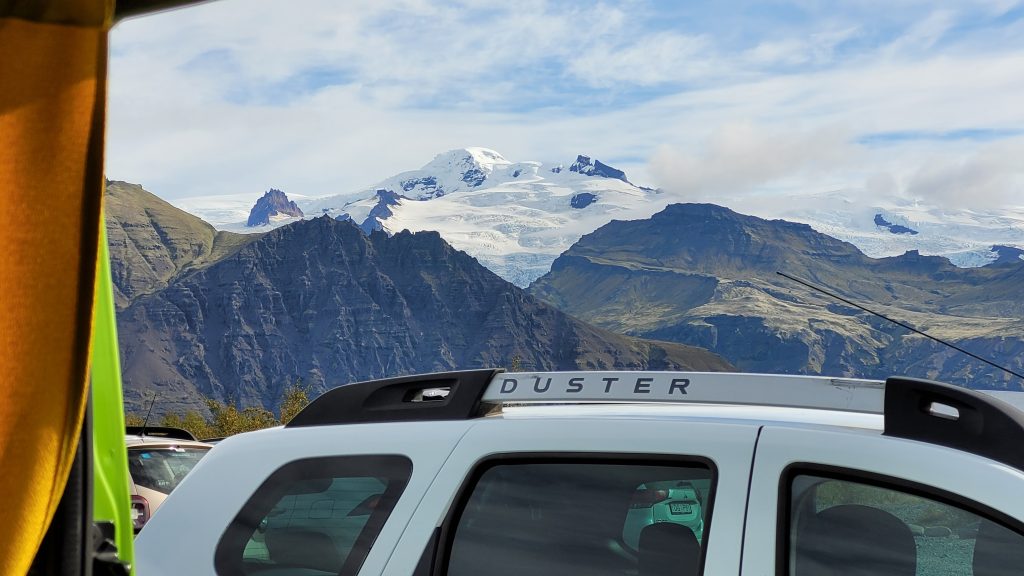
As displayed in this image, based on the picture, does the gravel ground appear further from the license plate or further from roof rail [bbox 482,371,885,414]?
the license plate

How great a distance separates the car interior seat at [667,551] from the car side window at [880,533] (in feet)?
0.77

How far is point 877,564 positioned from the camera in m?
2.34

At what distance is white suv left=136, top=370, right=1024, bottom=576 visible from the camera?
7.67 feet

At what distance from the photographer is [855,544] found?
237 centimetres

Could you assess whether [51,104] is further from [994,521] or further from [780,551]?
[994,521]

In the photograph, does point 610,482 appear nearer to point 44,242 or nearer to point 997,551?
point 997,551

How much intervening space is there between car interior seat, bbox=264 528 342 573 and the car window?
23.8 ft

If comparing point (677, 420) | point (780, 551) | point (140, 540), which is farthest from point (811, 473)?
point (140, 540)

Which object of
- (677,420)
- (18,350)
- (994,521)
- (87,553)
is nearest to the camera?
(18,350)

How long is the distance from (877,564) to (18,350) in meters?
1.83

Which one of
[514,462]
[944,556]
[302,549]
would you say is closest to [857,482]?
[944,556]

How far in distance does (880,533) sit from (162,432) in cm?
1031

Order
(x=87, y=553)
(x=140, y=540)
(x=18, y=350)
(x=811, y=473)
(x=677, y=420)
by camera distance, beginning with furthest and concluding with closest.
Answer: (x=140, y=540)
(x=677, y=420)
(x=811, y=473)
(x=87, y=553)
(x=18, y=350)

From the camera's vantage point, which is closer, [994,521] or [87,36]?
[87,36]
